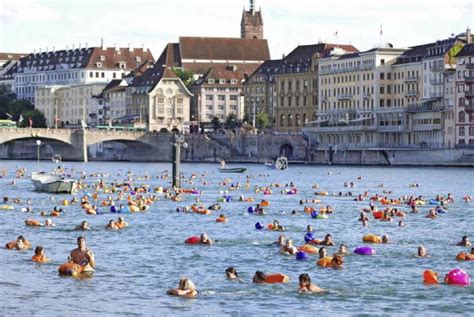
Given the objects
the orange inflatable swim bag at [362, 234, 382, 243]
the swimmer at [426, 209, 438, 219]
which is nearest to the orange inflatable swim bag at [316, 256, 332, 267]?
the orange inflatable swim bag at [362, 234, 382, 243]

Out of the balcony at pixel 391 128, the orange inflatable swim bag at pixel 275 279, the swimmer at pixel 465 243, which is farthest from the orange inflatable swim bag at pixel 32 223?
the balcony at pixel 391 128

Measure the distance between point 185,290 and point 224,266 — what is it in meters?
8.00

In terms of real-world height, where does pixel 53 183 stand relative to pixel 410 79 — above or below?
below

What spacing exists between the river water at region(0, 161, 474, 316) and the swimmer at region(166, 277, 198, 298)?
1.00 feet

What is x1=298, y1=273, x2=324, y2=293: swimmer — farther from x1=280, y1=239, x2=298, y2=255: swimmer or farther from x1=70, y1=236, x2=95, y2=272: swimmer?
x1=280, y1=239, x2=298, y2=255: swimmer

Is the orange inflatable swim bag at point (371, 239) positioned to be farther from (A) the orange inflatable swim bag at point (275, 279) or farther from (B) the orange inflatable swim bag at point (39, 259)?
(B) the orange inflatable swim bag at point (39, 259)

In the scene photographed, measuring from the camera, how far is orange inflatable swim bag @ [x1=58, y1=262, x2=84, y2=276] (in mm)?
50125

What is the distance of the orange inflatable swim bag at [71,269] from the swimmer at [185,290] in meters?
5.14

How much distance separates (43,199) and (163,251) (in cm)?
3690

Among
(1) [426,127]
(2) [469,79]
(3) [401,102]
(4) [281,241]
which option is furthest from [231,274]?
(3) [401,102]

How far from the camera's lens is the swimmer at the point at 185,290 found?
45.7 m

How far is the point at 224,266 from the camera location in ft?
176

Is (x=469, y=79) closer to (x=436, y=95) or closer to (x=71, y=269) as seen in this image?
(x=436, y=95)

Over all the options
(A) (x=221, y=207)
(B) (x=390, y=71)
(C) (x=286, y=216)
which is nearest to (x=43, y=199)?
(A) (x=221, y=207)
